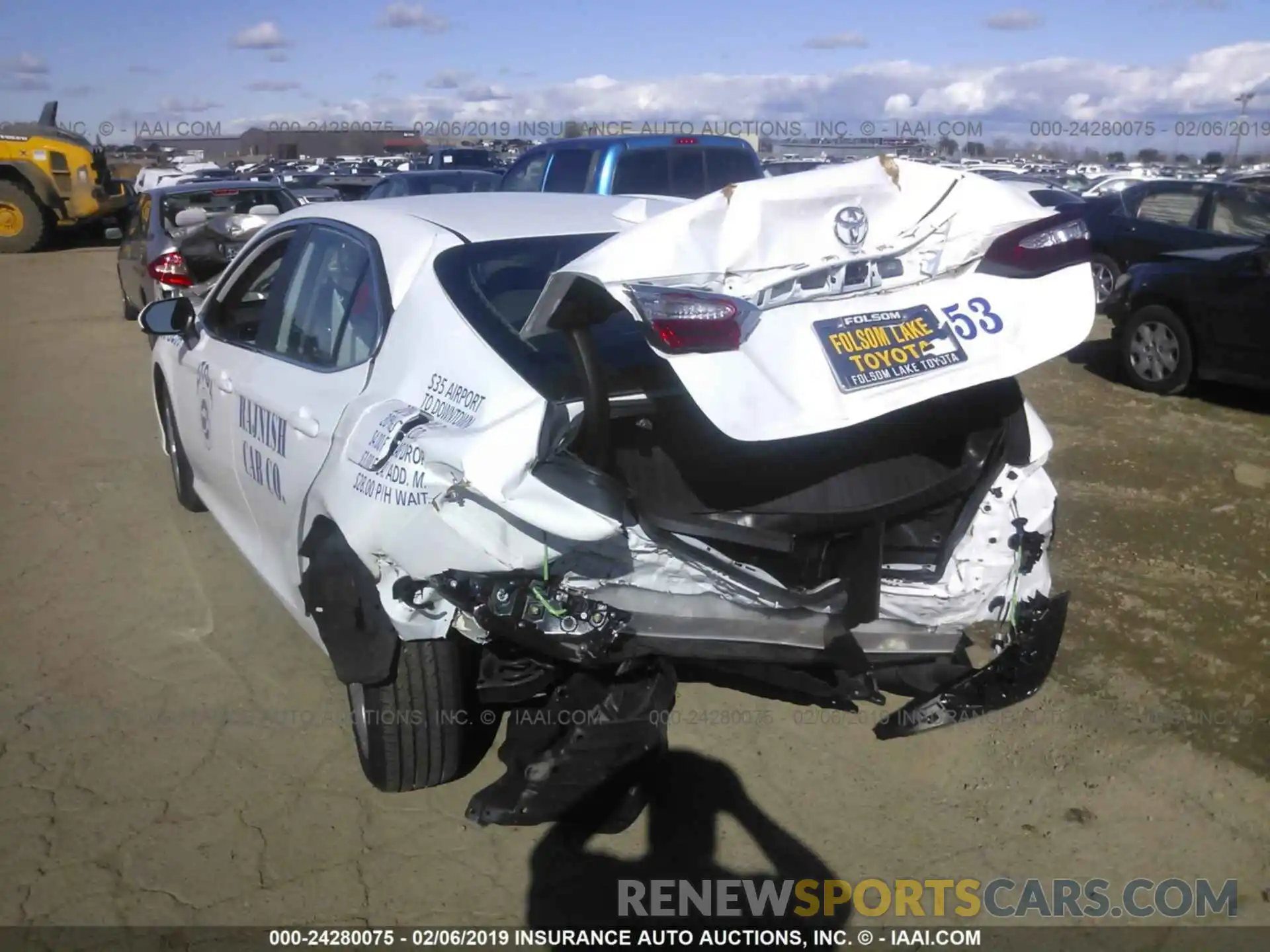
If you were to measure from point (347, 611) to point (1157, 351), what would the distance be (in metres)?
7.58

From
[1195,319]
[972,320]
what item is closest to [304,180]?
[1195,319]

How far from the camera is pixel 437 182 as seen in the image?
12586mm

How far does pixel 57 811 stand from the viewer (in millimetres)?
3252

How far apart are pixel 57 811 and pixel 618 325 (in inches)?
90.4

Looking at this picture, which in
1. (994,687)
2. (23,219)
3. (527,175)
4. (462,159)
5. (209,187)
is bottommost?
(994,687)

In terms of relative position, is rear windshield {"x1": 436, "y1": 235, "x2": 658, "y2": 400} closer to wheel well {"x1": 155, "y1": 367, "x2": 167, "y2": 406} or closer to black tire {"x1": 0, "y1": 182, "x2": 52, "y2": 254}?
wheel well {"x1": 155, "y1": 367, "x2": 167, "y2": 406}

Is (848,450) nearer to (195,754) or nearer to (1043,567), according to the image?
(1043,567)

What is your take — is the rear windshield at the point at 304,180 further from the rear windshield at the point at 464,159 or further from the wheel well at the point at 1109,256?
the wheel well at the point at 1109,256

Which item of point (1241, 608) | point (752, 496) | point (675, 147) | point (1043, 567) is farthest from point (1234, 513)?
point (675, 147)

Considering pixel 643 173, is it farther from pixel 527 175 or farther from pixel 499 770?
pixel 499 770

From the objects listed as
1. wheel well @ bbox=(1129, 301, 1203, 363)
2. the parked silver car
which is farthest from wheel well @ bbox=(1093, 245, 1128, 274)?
the parked silver car

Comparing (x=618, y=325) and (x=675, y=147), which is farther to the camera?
(x=675, y=147)

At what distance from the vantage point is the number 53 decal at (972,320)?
8.92ft

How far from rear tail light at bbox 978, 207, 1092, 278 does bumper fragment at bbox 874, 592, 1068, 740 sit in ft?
3.41
